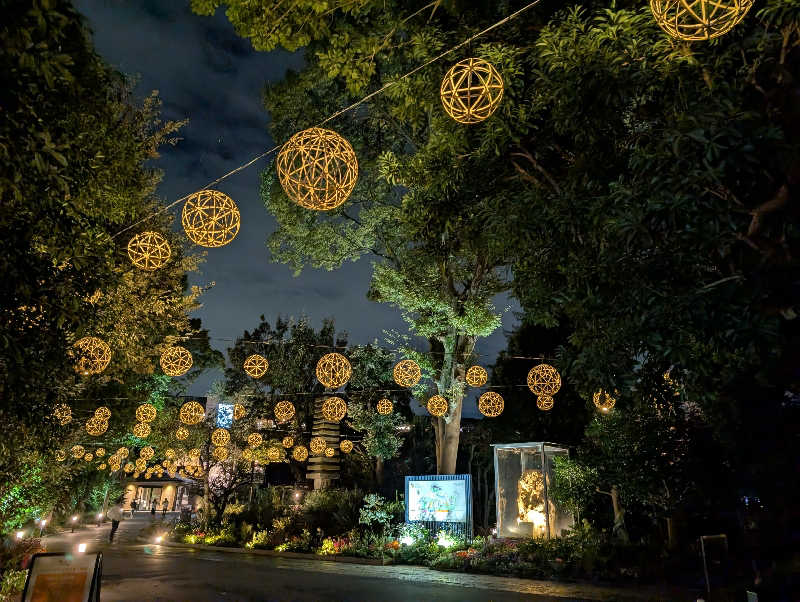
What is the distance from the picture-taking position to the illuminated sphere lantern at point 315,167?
5352 mm

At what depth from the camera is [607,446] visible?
39.2ft

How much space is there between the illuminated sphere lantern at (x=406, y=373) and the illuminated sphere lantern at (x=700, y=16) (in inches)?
458

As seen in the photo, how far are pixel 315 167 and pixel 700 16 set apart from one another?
3575mm

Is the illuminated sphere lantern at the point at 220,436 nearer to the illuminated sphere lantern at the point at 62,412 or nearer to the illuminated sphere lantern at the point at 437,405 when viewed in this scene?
the illuminated sphere lantern at the point at 62,412

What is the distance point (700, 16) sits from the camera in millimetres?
4129

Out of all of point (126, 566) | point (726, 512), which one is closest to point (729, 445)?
point (726, 512)

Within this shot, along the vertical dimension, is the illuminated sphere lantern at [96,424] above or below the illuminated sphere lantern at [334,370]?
below

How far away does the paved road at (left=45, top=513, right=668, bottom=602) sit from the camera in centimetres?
961

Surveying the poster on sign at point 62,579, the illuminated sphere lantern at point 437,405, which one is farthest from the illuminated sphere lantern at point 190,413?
the poster on sign at point 62,579

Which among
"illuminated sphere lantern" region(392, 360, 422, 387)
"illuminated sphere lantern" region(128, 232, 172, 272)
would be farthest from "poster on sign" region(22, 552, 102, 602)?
"illuminated sphere lantern" region(392, 360, 422, 387)

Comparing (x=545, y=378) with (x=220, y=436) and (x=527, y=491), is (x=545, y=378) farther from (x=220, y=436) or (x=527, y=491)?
(x=220, y=436)

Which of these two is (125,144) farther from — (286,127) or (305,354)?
(305,354)

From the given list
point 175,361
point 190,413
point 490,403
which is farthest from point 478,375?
point 190,413

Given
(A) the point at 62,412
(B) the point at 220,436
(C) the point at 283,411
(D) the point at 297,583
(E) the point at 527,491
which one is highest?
(C) the point at 283,411
